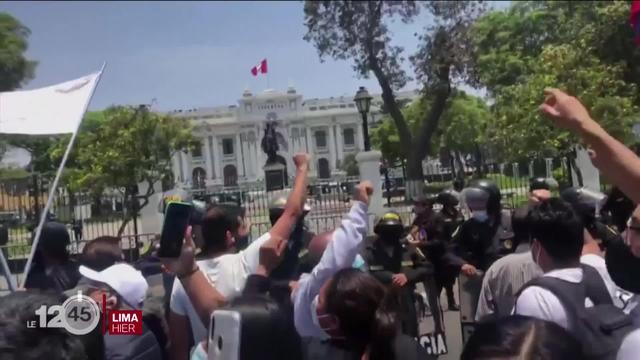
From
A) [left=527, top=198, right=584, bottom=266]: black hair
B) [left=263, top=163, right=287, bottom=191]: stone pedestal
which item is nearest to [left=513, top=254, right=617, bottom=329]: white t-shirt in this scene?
[left=527, top=198, right=584, bottom=266]: black hair

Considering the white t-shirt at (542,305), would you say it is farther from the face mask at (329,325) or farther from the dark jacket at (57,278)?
the dark jacket at (57,278)

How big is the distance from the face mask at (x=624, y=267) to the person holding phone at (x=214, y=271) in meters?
1.25

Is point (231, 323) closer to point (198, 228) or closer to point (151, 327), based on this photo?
point (151, 327)

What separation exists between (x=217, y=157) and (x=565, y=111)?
86614 mm

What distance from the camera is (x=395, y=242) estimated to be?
19.2 feet

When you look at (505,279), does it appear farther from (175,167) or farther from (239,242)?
(175,167)

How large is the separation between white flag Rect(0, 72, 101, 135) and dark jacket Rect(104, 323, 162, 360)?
4203mm

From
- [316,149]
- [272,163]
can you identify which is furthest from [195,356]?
[316,149]

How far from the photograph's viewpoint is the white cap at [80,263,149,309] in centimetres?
298

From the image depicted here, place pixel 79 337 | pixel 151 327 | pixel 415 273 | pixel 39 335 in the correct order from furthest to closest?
1. pixel 415 273
2. pixel 151 327
3. pixel 79 337
4. pixel 39 335

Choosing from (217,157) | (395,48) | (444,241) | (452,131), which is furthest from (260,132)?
(444,241)

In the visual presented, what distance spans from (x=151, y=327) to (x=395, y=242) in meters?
2.77

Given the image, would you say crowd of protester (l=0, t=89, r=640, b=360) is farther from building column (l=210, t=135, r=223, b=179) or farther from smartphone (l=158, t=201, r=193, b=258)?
building column (l=210, t=135, r=223, b=179)

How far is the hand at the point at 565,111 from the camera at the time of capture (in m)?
2.36
